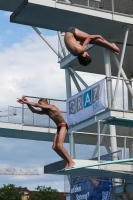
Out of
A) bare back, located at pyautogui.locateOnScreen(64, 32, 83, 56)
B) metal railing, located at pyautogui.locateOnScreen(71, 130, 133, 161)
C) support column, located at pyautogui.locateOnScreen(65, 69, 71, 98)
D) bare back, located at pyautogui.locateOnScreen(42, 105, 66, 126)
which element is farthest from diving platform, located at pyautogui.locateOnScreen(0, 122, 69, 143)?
bare back, located at pyautogui.locateOnScreen(64, 32, 83, 56)

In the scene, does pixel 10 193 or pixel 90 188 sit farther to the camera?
pixel 10 193

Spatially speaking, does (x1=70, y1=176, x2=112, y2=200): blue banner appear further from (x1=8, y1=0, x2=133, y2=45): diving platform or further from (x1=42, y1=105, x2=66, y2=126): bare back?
(x1=42, y1=105, x2=66, y2=126): bare back

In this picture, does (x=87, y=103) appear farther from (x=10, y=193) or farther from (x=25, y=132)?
(x=10, y=193)

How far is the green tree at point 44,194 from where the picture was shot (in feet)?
188

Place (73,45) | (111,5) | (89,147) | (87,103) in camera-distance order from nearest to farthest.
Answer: (73,45) → (89,147) → (87,103) → (111,5)

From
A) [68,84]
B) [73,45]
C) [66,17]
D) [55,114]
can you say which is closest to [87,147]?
[66,17]

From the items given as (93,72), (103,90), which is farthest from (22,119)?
(103,90)

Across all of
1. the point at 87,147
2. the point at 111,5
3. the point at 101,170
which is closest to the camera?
the point at 101,170

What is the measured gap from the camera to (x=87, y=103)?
25672 millimetres

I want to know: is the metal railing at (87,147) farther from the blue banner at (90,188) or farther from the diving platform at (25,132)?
the diving platform at (25,132)

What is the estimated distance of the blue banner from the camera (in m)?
25.1

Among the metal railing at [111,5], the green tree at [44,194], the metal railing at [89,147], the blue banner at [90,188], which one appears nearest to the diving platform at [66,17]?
the metal railing at [111,5]

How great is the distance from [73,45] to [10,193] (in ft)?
163

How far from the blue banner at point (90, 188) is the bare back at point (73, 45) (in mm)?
14663
